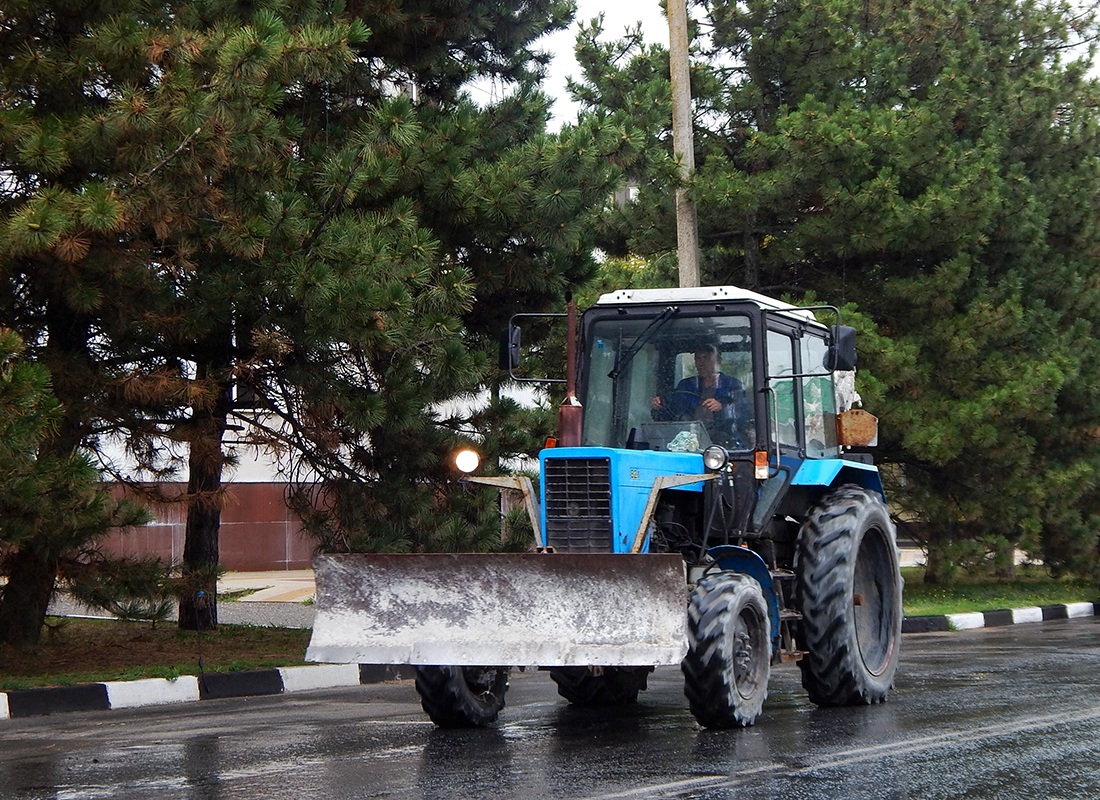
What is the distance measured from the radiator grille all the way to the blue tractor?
0.04 ft

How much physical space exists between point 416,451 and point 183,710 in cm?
334

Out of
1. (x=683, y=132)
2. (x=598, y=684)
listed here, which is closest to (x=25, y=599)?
(x=598, y=684)

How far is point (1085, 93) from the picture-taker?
883 inches

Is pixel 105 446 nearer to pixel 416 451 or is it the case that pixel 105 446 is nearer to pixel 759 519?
pixel 416 451

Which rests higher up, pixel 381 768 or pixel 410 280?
pixel 410 280

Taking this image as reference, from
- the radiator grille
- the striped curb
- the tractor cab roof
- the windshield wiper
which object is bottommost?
the striped curb

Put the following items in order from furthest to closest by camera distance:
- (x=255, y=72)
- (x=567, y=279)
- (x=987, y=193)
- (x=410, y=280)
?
1. (x=987, y=193)
2. (x=567, y=279)
3. (x=410, y=280)
4. (x=255, y=72)

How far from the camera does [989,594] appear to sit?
2319 centimetres

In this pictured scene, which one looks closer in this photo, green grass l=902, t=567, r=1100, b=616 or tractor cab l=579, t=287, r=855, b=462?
tractor cab l=579, t=287, r=855, b=462

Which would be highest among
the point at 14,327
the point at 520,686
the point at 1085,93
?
the point at 1085,93

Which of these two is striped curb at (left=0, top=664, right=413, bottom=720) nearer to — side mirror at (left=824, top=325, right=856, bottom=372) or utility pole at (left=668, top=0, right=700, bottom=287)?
side mirror at (left=824, top=325, right=856, bottom=372)

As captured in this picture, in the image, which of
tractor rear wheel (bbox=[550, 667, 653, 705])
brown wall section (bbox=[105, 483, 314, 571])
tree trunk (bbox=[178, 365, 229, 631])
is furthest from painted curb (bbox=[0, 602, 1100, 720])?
brown wall section (bbox=[105, 483, 314, 571])

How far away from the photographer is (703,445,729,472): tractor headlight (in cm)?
846

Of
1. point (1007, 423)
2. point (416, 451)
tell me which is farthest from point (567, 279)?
point (1007, 423)
